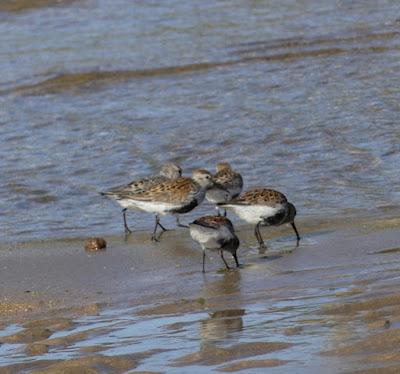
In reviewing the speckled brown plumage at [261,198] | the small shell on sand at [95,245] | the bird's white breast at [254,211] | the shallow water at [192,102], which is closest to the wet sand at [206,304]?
the small shell on sand at [95,245]

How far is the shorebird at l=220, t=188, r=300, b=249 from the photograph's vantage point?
30.3 ft

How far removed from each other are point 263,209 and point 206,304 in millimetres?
2367

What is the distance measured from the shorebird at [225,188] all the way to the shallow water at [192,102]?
1.57 feet

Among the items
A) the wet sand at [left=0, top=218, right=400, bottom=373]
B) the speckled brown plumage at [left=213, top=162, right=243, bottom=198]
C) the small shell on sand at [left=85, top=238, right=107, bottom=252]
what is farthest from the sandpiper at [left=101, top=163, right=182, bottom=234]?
the small shell on sand at [left=85, top=238, right=107, bottom=252]

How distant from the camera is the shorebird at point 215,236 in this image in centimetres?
823

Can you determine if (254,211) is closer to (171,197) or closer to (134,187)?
(171,197)

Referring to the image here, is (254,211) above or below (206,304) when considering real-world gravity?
below

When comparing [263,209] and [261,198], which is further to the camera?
[261,198]

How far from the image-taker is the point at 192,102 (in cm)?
1536

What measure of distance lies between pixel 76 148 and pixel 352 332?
8010mm

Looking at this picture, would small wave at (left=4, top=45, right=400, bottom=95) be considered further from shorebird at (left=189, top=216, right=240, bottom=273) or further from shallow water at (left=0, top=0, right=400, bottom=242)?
shorebird at (left=189, top=216, right=240, bottom=273)

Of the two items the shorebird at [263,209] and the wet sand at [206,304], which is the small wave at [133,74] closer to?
the wet sand at [206,304]

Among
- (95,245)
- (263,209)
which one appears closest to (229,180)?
(263,209)

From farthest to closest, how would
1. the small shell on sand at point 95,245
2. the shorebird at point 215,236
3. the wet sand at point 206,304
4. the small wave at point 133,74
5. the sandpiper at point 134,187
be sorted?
the small wave at point 133,74, the sandpiper at point 134,187, the small shell on sand at point 95,245, the shorebird at point 215,236, the wet sand at point 206,304
